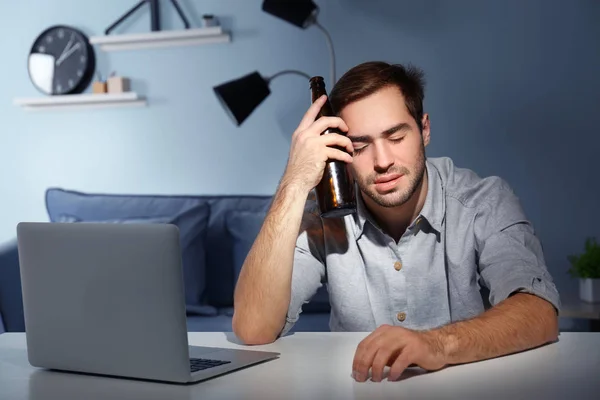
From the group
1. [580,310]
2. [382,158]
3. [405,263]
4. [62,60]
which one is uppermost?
[62,60]

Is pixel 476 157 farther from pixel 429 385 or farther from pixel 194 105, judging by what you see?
pixel 429 385

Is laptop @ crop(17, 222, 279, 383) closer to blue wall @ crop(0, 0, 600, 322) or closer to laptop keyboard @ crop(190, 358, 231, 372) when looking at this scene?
laptop keyboard @ crop(190, 358, 231, 372)

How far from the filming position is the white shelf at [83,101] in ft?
12.0

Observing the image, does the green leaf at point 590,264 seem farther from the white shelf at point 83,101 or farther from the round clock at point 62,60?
the round clock at point 62,60

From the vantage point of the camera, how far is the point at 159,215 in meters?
A: 3.36

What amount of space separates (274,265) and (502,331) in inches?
21.3

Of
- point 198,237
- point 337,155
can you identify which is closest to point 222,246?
point 198,237

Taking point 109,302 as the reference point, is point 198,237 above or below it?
below

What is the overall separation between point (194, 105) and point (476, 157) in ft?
4.42

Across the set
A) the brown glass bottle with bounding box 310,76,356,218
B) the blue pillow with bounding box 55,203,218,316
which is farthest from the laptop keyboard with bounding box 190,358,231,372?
the blue pillow with bounding box 55,203,218,316

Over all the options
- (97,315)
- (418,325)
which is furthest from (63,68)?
(97,315)

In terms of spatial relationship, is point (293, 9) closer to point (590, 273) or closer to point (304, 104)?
Answer: point (304, 104)

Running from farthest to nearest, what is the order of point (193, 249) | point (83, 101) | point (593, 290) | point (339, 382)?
1. point (83, 101)
2. point (193, 249)
3. point (593, 290)
4. point (339, 382)

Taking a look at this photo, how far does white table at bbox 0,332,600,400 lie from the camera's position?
946 mm
